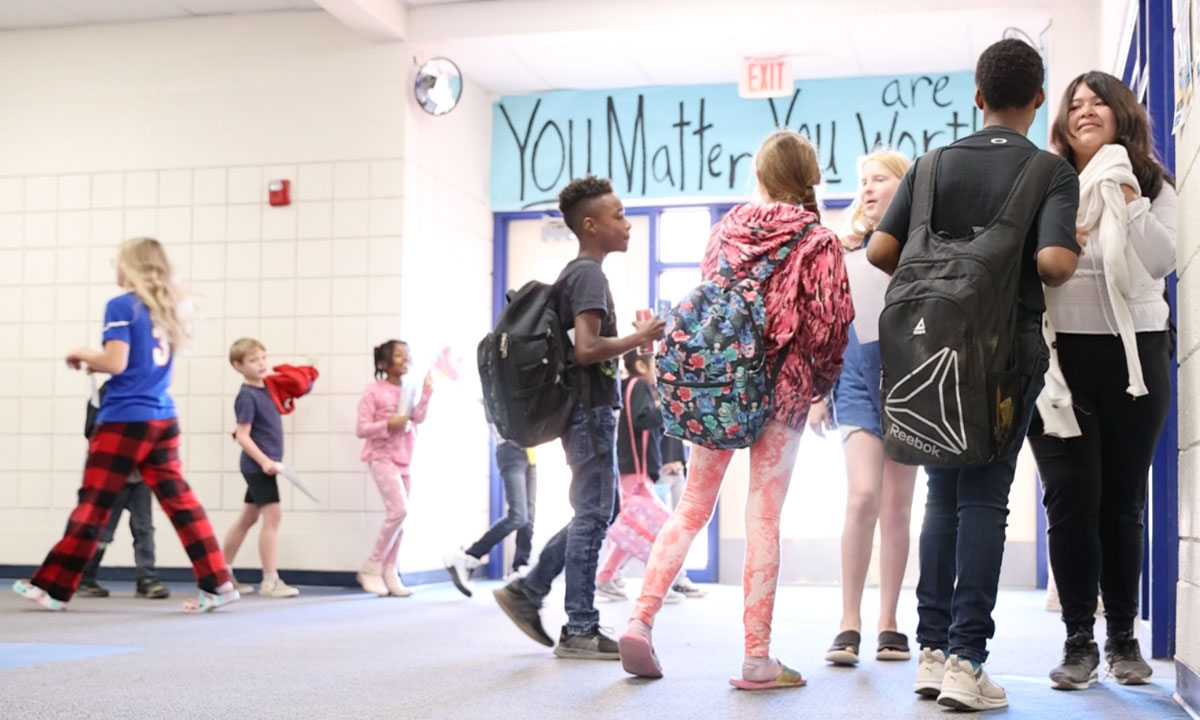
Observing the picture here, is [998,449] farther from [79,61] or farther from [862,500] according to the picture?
[79,61]

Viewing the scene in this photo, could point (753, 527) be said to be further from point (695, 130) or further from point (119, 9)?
point (119, 9)

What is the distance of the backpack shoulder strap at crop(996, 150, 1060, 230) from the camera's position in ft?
9.23

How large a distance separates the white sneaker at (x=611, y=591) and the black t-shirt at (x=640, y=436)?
1.78ft

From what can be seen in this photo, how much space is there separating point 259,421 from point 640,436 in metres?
1.91

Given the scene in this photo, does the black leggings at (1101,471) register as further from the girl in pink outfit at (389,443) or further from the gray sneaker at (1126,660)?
the girl in pink outfit at (389,443)

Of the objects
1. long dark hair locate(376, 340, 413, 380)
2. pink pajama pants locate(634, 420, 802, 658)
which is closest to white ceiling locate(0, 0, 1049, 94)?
long dark hair locate(376, 340, 413, 380)

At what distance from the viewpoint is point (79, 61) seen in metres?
7.91

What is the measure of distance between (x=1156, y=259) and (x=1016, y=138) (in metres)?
0.49

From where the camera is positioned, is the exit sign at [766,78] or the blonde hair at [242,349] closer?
the blonde hair at [242,349]

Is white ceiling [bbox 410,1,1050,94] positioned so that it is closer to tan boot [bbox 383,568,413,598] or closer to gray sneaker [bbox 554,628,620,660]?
tan boot [bbox 383,568,413,598]

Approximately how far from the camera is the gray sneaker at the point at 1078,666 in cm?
324

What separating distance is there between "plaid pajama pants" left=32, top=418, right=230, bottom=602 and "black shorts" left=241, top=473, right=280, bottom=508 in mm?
1296

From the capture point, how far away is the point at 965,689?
111 inches

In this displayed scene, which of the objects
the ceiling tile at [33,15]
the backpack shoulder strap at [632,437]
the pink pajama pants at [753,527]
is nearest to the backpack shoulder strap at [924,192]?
the pink pajama pants at [753,527]
